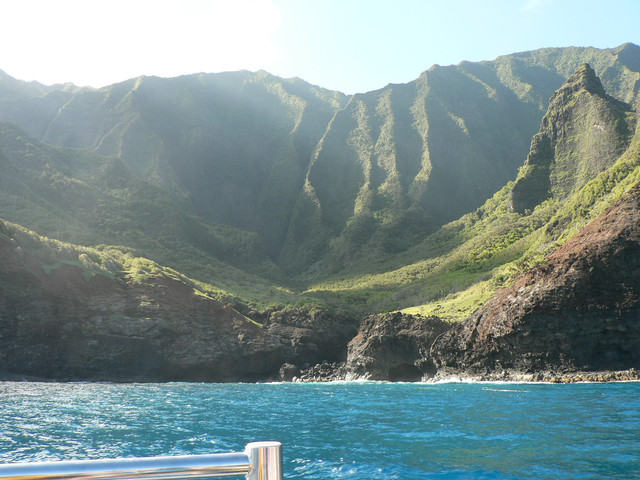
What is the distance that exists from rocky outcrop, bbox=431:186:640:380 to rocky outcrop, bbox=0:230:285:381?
117 ft

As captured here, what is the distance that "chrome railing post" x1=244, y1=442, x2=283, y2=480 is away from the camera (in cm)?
222

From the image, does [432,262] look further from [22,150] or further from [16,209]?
[22,150]

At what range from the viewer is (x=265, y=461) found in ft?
7.39

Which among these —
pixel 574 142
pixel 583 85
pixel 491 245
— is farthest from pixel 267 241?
pixel 583 85

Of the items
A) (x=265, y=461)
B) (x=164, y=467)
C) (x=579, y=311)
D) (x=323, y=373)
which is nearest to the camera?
(x=164, y=467)

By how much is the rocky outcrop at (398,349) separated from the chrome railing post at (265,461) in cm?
6087

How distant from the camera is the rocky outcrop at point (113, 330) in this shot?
6028 cm

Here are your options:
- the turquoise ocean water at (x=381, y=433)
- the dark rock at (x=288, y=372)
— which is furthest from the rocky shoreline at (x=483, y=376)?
the turquoise ocean water at (x=381, y=433)

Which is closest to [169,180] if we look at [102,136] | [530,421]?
[102,136]

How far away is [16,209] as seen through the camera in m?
88.2

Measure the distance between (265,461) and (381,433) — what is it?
61.1 ft

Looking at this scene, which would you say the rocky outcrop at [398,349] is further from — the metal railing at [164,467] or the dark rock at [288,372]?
the metal railing at [164,467]

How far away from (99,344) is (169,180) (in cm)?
12115

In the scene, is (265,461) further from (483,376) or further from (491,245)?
(491,245)
